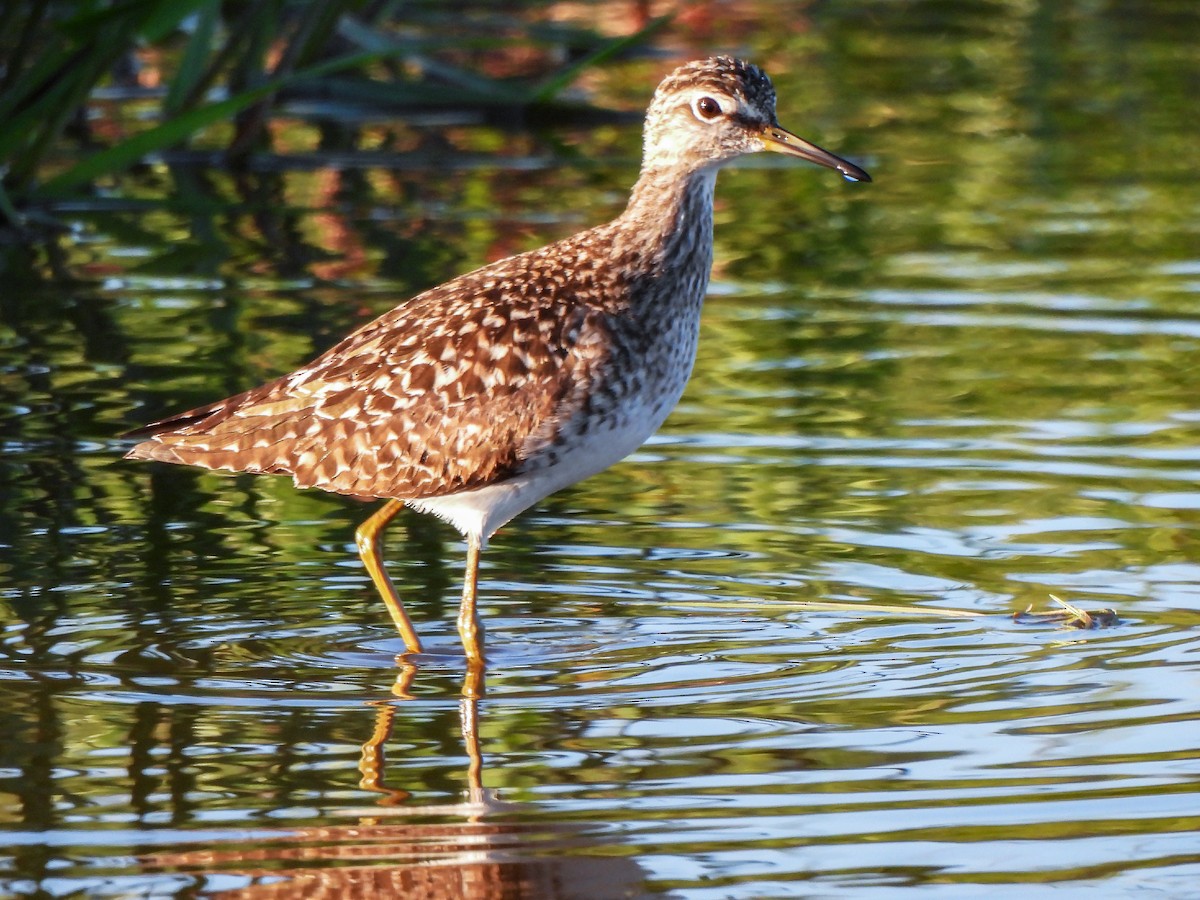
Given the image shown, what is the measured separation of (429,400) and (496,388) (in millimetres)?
300

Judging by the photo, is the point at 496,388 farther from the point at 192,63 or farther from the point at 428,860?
the point at 192,63

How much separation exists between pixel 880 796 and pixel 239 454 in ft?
10.3

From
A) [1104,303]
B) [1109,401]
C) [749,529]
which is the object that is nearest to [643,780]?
[749,529]

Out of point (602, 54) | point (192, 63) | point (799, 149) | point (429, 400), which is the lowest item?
point (429, 400)

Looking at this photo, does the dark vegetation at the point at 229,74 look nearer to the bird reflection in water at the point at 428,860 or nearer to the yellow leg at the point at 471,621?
the yellow leg at the point at 471,621

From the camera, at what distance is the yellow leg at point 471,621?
26.9ft

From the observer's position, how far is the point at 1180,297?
43.5 feet

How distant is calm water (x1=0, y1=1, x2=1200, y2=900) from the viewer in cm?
642

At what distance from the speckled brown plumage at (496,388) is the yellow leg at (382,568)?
1cm

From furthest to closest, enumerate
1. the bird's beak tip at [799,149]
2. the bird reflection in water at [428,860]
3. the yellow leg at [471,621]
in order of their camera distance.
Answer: the bird's beak tip at [799,149] → the yellow leg at [471,621] → the bird reflection in water at [428,860]

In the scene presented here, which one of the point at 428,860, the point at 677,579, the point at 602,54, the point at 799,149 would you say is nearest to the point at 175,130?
the point at 602,54

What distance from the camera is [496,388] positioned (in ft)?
27.2

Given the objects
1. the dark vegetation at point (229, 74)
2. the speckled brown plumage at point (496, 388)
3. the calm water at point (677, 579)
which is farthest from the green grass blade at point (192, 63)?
the speckled brown plumage at point (496, 388)

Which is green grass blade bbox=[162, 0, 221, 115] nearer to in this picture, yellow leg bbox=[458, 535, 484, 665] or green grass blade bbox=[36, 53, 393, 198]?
green grass blade bbox=[36, 53, 393, 198]
